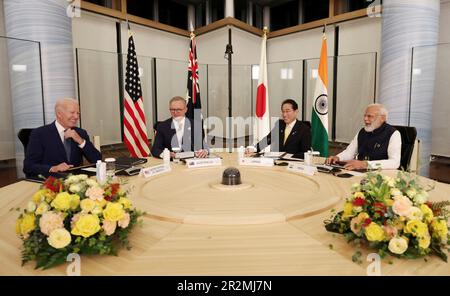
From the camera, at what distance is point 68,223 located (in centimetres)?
113

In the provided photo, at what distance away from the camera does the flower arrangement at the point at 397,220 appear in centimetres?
108

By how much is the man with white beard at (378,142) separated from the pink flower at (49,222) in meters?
2.13

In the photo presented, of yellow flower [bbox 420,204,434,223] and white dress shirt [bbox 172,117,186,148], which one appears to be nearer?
yellow flower [bbox 420,204,434,223]

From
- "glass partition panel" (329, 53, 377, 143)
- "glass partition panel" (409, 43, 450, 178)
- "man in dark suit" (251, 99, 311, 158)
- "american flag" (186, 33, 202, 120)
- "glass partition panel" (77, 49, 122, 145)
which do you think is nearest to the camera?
"man in dark suit" (251, 99, 311, 158)

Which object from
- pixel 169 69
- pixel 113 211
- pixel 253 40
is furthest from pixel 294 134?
pixel 253 40

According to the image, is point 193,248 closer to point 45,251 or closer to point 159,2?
point 45,251

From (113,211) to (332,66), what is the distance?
6108mm

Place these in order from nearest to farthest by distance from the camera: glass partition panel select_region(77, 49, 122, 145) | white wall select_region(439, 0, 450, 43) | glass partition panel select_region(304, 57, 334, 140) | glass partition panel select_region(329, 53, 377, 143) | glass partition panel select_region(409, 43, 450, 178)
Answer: glass partition panel select_region(409, 43, 450, 178)
white wall select_region(439, 0, 450, 43)
glass partition panel select_region(77, 49, 122, 145)
glass partition panel select_region(329, 53, 377, 143)
glass partition panel select_region(304, 57, 334, 140)

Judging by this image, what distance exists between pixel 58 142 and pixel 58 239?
1.91 m

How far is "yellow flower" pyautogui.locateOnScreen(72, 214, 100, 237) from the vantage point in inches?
42.4

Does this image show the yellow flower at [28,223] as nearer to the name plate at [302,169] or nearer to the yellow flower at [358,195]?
the yellow flower at [358,195]

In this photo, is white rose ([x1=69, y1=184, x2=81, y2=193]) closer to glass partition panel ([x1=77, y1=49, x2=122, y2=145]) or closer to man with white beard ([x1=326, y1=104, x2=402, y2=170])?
man with white beard ([x1=326, y1=104, x2=402, y2=170])

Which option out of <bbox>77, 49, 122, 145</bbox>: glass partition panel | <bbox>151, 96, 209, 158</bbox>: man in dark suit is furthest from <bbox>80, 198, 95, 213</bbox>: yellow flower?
<bbox>77, 49, 122, 145</bbox>: glass partition panel

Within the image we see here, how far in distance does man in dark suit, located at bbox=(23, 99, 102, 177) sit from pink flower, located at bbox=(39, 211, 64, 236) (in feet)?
5.21
